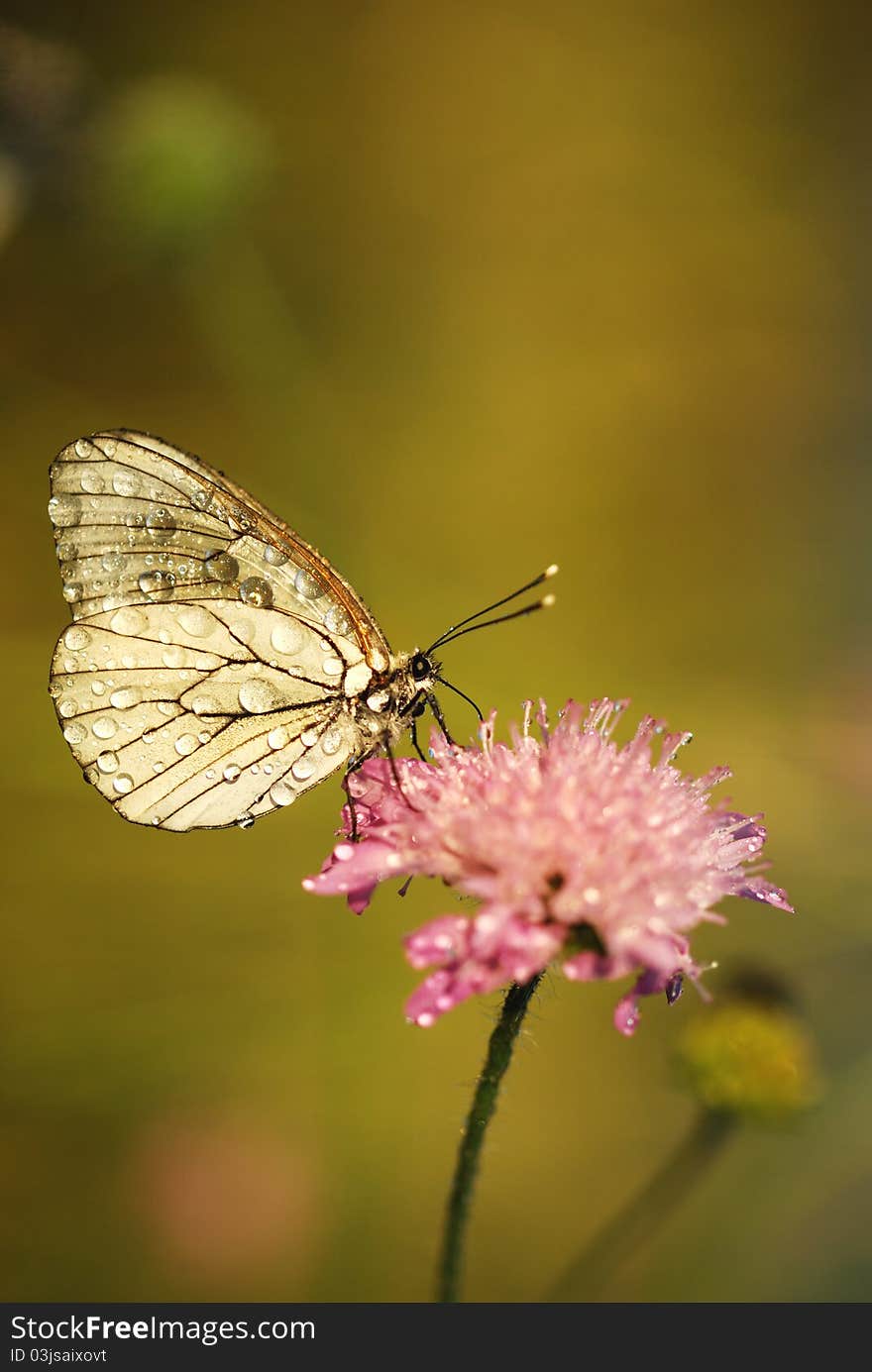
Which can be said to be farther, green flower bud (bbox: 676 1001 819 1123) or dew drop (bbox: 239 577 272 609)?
green flower bud (bbox: 676 1001 819 1123)

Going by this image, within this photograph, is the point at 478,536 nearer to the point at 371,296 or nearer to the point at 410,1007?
the point at 371,296

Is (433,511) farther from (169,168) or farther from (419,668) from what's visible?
(419,668)

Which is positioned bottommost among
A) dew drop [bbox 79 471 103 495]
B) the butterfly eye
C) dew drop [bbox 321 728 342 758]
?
dew drop [bbox 321 728 342 758]

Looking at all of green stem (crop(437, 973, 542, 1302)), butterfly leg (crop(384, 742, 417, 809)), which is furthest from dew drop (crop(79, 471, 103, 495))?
green stem (crop(437, 973, 542, 1302))

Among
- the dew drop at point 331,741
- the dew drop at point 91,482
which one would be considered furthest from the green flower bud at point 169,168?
the dew drop at point 331,741

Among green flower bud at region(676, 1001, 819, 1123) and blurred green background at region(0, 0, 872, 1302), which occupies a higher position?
blurred green background at region(0, 0, 872, 1302)
